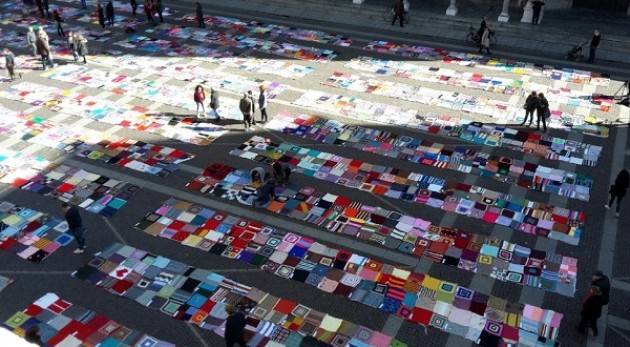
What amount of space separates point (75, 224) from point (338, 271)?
22.8ft

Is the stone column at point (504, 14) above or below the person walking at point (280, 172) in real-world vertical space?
above

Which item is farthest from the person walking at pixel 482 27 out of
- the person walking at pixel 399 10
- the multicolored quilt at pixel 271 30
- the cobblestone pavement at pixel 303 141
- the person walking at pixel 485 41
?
the multicolored quilt at pixel 271 30

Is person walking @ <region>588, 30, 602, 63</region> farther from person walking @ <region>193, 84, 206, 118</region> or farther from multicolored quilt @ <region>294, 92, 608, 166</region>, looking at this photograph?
person walking @ <region>193, 84, 206, 118</region>

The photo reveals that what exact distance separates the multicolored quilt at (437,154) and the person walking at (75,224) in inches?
339

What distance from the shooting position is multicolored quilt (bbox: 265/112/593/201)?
725 inches

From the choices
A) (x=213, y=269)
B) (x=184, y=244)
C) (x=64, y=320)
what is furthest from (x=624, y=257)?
(x=64, y=320)

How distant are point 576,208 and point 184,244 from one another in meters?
11.4

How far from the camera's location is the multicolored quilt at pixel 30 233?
51.8 feet

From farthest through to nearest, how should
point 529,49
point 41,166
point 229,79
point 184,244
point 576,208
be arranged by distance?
point 529,49, point 229,79, point 41,166, point 576,208, point 184,244

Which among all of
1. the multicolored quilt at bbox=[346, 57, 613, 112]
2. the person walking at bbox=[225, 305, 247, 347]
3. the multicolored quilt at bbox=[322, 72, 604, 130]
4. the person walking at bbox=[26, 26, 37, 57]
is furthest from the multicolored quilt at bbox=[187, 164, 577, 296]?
the person walking at bbox=[26, 26, 37, 57]

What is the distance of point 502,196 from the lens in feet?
58.5

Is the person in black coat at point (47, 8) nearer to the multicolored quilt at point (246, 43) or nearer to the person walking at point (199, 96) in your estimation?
the multicolored quilt at point (246, 43)

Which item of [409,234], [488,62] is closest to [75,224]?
[409,234]

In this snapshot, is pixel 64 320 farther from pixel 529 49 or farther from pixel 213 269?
pixel 529 49
